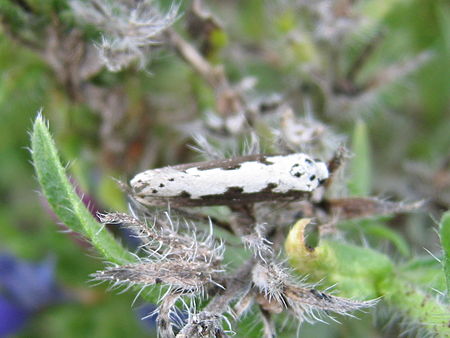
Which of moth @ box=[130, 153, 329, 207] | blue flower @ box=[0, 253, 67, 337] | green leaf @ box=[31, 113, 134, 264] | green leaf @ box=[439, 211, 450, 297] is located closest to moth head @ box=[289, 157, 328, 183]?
moth @ box=[130, 153, 329, 207]

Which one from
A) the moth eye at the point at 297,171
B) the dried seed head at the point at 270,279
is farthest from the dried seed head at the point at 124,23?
the dried seed head at the point at 270,279

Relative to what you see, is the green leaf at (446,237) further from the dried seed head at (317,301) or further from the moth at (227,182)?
the moth at (227,182)

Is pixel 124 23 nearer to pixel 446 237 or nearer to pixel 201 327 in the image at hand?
pixel 201 327

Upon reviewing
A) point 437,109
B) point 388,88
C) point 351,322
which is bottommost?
point 351,322

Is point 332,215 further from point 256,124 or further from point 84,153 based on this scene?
point 84,153

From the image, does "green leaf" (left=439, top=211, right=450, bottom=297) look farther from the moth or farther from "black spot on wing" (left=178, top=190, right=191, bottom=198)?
"black spot on wing" (left=178, top=190, right=191, bottom=198)

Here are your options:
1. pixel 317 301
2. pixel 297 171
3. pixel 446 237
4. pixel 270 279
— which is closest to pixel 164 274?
pixel 270 279

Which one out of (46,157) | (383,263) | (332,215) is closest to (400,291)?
(383,263)
